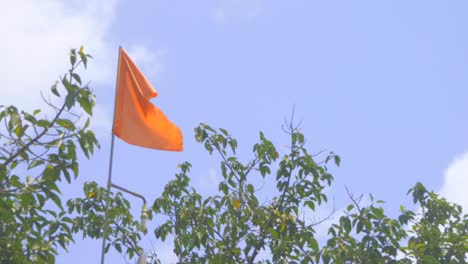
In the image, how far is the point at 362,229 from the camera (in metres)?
11.4

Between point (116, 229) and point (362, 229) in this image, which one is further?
point (116, 229)

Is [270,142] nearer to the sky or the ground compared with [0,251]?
nearer to the sky

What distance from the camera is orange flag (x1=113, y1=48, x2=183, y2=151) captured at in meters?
11.7

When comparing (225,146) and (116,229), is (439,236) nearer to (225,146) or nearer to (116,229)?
(225,146)

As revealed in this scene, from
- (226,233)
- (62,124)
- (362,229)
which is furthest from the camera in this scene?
(226,233)

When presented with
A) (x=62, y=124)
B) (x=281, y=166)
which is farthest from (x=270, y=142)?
(x=62, y=124)

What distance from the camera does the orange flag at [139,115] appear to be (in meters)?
11.7

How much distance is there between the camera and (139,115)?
1178cm

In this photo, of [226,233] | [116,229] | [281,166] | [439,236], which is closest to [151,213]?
[116,229]

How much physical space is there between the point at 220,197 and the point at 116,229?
185 cm

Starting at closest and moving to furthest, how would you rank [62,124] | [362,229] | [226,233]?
1. [62,124]
2. [362,229]
3. [226,233]

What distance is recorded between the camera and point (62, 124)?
28.4 feet

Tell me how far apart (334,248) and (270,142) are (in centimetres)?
213

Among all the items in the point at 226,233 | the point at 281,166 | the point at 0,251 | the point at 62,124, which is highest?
the point at 281,166
